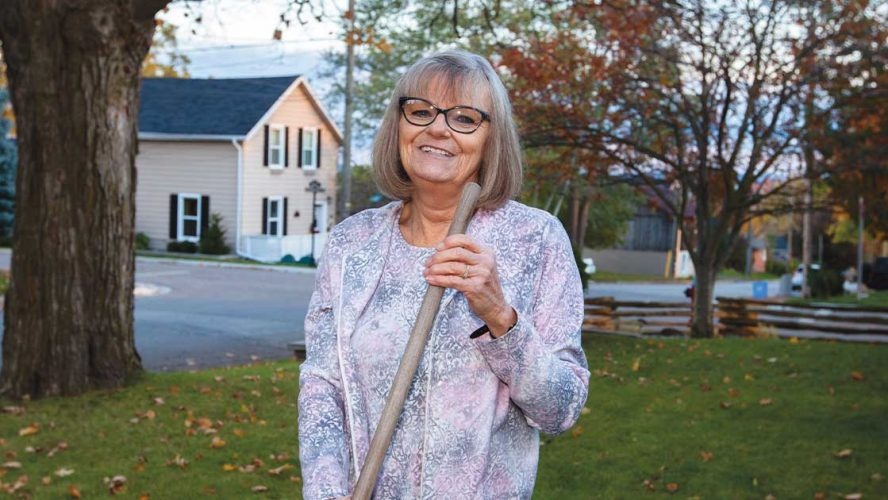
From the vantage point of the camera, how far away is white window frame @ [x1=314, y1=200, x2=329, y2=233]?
46469 mm

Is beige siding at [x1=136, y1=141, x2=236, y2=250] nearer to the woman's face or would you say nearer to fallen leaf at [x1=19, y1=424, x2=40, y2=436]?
fallen leaf at [x1=19, y1=424, x2=40, y2=436]

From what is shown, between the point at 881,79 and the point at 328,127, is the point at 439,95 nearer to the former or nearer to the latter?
the point at 881,79

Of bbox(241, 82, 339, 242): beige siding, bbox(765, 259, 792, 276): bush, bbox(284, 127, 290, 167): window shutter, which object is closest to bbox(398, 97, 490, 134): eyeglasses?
bbox(241, 82, 339, 242): beige siding

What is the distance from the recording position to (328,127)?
151 ft

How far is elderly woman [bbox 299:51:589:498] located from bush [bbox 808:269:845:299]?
38.9m

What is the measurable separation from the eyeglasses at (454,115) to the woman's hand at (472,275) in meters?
0.39

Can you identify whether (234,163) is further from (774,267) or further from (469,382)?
(774,267)

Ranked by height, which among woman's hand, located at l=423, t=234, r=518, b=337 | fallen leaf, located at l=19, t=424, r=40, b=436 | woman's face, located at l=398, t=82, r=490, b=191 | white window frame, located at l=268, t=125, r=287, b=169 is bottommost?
fallen leaf, located at l=19, t=424, r=40, b=436

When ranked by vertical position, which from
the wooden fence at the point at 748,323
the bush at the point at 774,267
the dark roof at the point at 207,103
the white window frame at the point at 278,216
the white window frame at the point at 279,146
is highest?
the dark roof at the point at 207,103

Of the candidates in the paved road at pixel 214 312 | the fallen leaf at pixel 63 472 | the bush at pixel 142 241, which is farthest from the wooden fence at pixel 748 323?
the bush at pixel 142 241

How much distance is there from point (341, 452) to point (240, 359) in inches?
521

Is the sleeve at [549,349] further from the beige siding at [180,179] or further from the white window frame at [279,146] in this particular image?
the white window frame at [279,146]

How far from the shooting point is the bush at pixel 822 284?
39938mm

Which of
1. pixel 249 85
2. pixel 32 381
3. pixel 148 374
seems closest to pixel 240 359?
pixel 148 374
